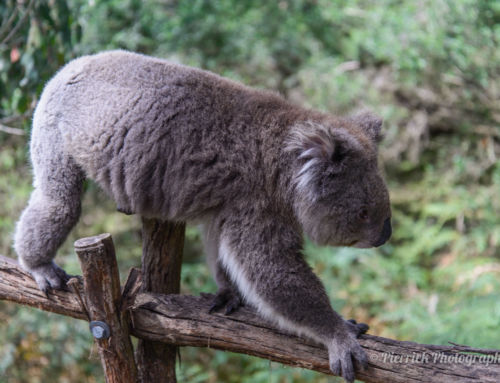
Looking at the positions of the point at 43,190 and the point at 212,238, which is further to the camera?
the point at 212,238


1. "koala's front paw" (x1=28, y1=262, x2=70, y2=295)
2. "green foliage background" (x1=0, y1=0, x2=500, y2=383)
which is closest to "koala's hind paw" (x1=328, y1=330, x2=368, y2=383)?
"koala's front paw" (x1=28, y1=262, x2=70, y2=295)

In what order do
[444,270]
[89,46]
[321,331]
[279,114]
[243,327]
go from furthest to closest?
[444,270]
[89,46]
[279,114]
[243,327]
[321,331]

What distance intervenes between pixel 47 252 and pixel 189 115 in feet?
3.27

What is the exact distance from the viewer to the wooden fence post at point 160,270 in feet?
9.37

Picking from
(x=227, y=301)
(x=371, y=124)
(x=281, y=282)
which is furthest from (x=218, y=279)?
(x=371, y=124)

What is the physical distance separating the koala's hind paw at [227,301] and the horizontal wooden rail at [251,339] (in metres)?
0.03

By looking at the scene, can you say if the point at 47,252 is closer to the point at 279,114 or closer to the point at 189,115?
the point at 189,115

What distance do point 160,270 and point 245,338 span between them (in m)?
0.79

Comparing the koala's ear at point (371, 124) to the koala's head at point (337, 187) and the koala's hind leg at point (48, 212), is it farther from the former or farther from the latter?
the koala's hind leg at point (48, 212)

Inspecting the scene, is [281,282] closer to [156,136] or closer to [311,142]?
[311,142]

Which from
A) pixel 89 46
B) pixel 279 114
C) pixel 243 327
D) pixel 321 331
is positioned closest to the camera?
pixel 321 331

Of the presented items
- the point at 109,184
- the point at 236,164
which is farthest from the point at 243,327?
the point at 109,184

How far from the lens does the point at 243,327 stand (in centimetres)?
245

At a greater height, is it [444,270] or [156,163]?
[156,163]
